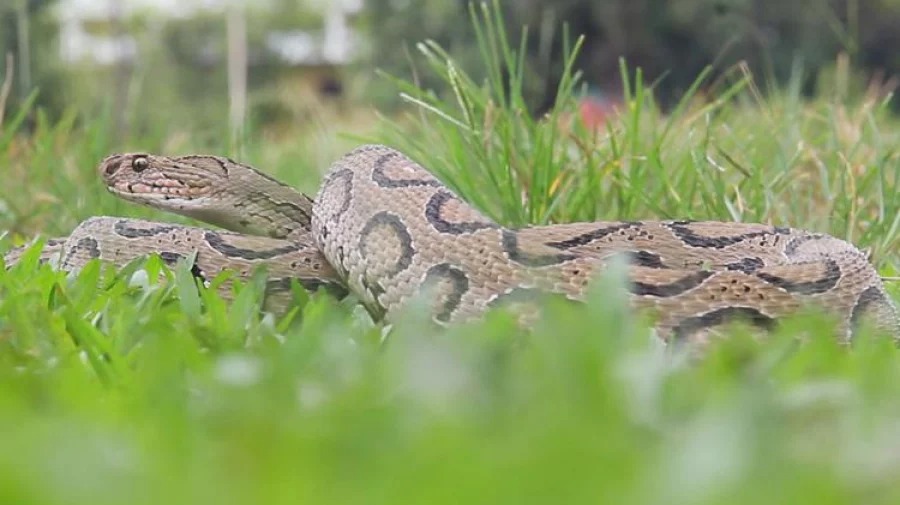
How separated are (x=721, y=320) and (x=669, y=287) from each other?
0.16 meters

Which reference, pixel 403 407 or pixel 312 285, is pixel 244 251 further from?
pixel 403 407

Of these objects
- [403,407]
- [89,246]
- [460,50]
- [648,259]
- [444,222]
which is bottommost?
[460,50]

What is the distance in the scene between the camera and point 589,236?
3711 mm

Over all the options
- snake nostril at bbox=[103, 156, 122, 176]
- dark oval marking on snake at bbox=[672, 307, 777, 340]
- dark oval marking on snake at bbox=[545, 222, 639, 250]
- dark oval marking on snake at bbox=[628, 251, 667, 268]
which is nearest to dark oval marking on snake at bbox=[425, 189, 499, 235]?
dark oval marking on snake at bbox=[545, 222, 639, 250]

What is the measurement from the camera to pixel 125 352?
8.31 feet

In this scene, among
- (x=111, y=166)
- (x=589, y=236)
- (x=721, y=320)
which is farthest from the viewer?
(x=111, y=166)

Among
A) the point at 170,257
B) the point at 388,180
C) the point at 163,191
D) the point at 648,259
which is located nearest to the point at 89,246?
the point at 170,257

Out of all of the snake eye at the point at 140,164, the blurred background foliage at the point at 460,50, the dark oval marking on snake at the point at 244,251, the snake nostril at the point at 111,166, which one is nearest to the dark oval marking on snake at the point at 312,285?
the dark oval marking on snake at the point at 244,251

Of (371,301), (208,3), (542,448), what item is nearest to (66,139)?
(371,301)

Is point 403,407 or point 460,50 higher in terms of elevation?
point 403,407

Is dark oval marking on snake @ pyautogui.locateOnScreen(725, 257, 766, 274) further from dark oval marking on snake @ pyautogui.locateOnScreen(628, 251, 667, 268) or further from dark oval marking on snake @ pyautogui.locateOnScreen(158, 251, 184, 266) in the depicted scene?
dark oval marking on snake @ pyautogui.locateOnScreen(158, 251, 184, 266)

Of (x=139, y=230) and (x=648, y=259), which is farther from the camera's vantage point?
(x=139, y=230)

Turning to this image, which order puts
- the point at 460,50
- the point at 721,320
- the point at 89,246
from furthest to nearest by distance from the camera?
1. the point at 460,50
2. the point at 89,246
3. the point at 721,320

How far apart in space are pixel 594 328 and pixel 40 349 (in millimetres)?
1259
